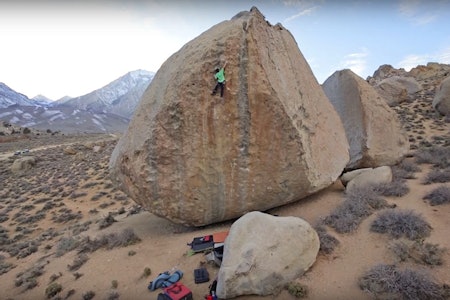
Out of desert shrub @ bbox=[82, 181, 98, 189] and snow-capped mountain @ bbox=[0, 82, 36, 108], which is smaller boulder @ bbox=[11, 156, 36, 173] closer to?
desert shrub @ bbox=[82, 181, 98, 189]

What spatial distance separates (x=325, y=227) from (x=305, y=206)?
5.16 ft

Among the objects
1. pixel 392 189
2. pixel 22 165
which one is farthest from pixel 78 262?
pixel 22 165

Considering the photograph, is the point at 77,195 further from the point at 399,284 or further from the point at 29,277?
the point at 399,284

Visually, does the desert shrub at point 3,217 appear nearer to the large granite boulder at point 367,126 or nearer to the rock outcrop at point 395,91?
the large granite boulder at point 367,126

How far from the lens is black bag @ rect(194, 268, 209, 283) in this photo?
17.3 feet

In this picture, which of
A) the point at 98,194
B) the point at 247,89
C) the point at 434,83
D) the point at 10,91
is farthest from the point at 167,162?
the point at 10,91

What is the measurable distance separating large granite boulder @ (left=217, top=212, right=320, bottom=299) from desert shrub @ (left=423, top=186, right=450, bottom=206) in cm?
333

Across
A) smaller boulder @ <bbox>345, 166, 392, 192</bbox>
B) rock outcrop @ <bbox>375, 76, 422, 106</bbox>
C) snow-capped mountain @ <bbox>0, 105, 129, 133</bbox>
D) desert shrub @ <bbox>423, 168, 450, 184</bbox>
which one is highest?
rock outcrop @ <bbox>375, 76, 422, 106</bbox>

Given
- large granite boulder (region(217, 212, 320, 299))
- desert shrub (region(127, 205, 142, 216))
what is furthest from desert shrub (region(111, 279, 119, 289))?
desert shrub (region(127, 205, 142, 216))

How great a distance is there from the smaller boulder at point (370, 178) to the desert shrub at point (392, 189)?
0.20 metres

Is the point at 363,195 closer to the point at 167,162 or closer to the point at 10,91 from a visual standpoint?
the point at 167,162

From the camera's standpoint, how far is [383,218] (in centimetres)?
587

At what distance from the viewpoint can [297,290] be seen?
14.6 ft

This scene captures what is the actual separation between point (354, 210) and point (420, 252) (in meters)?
1.87
